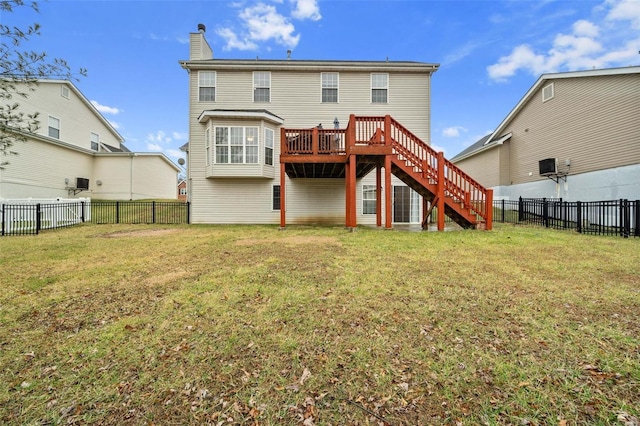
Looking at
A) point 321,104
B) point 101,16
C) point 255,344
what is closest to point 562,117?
point 321,104

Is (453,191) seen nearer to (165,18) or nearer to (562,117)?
(562,117)

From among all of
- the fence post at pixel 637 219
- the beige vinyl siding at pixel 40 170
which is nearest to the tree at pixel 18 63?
the beige vinyl siding at pixel 40 170

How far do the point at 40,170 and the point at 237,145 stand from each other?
14.2 metres

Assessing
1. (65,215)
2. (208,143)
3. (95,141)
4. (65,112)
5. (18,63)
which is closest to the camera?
(18,63)

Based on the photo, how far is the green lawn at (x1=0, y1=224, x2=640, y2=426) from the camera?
6.10 feet

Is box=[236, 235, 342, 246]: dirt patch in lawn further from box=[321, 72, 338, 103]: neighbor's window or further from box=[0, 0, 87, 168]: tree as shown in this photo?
box=[321, 72, 338, 103]: neighbor's window

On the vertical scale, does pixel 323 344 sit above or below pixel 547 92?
below

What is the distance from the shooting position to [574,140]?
14.6 m

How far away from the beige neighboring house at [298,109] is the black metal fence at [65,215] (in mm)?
2687

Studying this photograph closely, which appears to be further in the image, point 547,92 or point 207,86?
point 547,92

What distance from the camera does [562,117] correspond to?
15203 mm

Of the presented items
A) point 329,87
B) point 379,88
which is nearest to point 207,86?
point 329,87

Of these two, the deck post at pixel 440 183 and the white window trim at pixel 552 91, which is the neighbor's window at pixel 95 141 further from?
the white window trim at pixel 552 91

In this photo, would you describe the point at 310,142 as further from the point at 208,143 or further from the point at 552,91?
the point at 552,91
